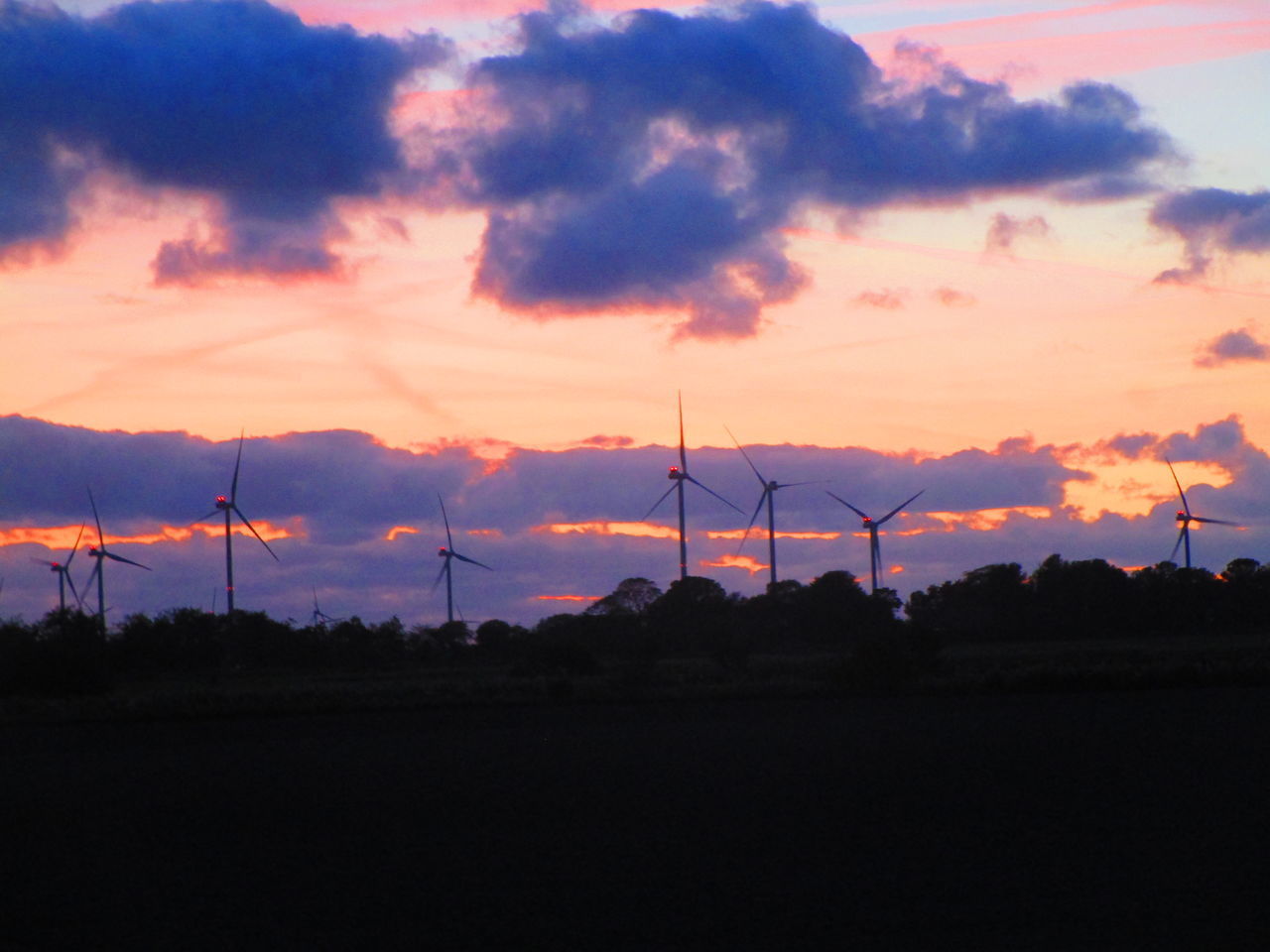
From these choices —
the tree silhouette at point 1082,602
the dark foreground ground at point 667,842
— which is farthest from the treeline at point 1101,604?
the dark foreground ground at point 667,842

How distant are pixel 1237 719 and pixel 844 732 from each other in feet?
37.9

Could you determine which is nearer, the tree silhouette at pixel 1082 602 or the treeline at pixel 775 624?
the treeline at pixel 775 624

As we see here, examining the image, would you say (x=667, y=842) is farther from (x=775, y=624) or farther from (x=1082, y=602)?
(x=1082, y=602)

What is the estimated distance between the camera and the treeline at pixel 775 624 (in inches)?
4048

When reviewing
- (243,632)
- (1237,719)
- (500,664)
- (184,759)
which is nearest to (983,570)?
(500,664)

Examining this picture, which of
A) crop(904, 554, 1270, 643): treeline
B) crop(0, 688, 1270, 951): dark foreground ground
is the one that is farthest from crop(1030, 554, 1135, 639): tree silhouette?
crop(0, 688, 1270, 951): dark foreground ground

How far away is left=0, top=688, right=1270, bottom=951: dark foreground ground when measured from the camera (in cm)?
1509

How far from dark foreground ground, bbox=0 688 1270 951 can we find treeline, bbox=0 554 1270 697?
57.8 m

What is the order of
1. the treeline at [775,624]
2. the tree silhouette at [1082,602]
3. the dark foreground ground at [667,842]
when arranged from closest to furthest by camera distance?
the dark foreground ground at [667,842], the treeline at [775,624], the tree silhouette at [1082,602]

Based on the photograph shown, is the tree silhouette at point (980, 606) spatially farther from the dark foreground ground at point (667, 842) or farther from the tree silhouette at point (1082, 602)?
the dark foreground ground at point (667, 842)

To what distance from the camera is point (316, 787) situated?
30078mm

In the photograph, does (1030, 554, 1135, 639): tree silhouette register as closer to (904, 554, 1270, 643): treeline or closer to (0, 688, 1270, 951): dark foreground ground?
(904, 554, 1270, 643): treeline

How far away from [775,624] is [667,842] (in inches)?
3352

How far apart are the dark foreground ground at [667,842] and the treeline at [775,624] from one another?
5777 cm
